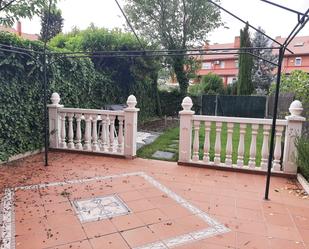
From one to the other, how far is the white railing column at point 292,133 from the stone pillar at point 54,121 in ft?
12.7

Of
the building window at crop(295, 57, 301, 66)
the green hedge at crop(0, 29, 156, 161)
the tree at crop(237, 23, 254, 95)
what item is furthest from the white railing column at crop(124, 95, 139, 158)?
the building window at crop(295, 57, 301, 66)

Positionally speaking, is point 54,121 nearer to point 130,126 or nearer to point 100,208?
point 130,126

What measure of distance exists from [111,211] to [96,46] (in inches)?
230

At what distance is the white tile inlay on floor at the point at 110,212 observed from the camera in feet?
6.88

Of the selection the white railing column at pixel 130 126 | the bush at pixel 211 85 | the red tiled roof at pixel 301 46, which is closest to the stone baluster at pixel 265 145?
the white railing column at pixel 130 126

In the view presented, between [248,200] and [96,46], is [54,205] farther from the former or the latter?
[96,46]

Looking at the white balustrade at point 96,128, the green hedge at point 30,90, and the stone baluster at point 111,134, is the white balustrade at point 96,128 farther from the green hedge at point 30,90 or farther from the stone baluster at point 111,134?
the green hedge at point 30,90

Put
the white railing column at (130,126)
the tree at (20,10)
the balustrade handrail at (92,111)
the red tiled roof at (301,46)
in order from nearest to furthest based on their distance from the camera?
the tree at (20,10)
the white railing column at (130,126)
the balustrade handrail at (92,111)
the red tiled roof at (301,46)

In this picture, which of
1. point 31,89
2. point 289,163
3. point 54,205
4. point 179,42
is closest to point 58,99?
point 31,89

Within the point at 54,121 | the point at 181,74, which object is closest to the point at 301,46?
the point at 181,74

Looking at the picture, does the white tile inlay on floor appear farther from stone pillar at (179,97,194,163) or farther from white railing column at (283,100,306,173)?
white railing column at (283,100,306,173)

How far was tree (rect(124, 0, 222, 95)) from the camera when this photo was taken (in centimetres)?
1285

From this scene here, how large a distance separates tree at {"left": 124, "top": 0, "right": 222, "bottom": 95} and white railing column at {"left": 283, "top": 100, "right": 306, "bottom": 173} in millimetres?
9802

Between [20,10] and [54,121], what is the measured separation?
7.02ft
